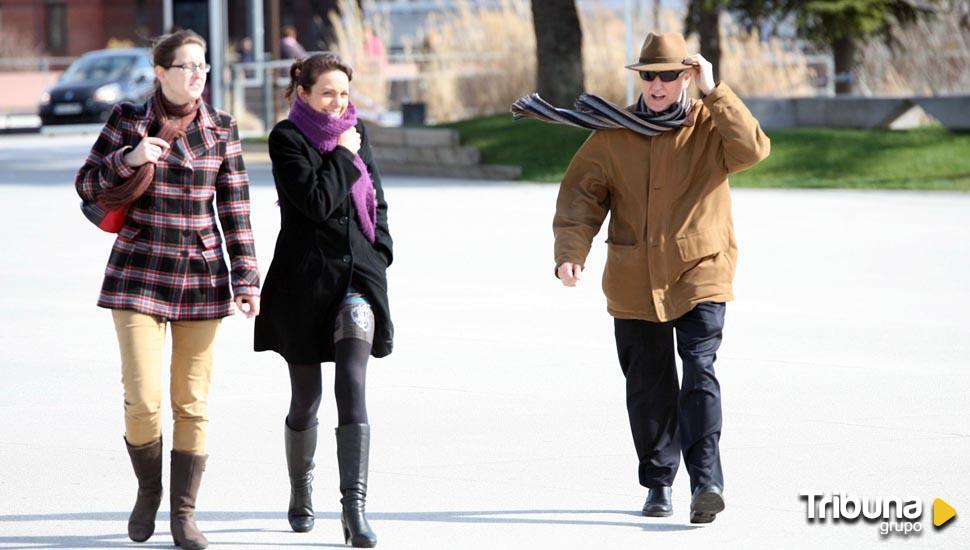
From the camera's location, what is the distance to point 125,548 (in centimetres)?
529

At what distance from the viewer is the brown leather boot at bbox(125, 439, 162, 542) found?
17.5 feet

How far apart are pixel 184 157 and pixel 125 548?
1.21 meters

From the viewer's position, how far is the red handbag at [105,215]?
5223 millimetres

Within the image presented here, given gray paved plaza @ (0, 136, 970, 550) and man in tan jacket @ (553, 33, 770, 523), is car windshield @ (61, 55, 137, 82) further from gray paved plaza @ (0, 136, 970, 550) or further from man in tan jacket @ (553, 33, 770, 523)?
man in tan jacket @ (553, 33, 770, 523)

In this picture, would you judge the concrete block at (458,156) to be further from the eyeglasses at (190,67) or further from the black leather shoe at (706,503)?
the eyeglasses at (190,67)

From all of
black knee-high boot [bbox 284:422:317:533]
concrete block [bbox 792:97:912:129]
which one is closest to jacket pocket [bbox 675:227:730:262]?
black knee-high boot [bbox 284:422:317:533]

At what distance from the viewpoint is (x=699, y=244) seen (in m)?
5.69

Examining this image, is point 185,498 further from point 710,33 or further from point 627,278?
point 710,33

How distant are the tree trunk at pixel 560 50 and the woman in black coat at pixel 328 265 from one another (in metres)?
15.6

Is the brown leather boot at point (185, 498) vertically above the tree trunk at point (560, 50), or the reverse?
the tree trunk at point (560, 50)

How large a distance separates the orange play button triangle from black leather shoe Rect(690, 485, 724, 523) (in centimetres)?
69

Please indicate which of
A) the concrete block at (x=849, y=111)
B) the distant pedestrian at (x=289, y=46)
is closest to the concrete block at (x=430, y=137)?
the concrete block at (x=849, y=111)

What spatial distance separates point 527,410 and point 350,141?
2.29m

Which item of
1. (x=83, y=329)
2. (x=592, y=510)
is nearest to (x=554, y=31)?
(x=83, y=329)
